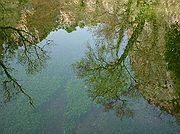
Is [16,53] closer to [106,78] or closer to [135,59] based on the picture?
[106,78]

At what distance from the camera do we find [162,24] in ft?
50.5

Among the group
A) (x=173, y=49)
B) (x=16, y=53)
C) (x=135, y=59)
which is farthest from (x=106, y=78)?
(x=16, y=53)

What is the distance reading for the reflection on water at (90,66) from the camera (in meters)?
9.97

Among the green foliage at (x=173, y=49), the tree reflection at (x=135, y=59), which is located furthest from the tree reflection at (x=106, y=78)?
the green foliage at (x=173, y=49)

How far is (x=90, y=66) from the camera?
12.8 m

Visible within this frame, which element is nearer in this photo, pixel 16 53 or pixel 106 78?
pixel 106 78

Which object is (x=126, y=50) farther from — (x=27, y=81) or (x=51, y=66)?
(x=27, y=81)

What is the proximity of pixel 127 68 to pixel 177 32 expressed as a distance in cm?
301

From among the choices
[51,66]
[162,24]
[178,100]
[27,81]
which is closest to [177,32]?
[162,24]

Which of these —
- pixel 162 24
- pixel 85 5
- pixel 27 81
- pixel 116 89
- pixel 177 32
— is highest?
pixel 85 5

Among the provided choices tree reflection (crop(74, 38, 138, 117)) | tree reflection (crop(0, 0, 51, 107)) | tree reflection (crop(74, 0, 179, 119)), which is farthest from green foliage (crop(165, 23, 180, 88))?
tree reflection (crop(0, 0, 51, 107))

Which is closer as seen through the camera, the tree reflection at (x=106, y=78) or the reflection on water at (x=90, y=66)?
the reflection on water at (x=90, y=66)

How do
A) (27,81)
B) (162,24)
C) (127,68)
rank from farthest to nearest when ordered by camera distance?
(162,24) < (127,68) < (27,81)

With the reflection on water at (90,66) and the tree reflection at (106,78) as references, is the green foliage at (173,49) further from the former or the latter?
the tree reflection at (106,78)
